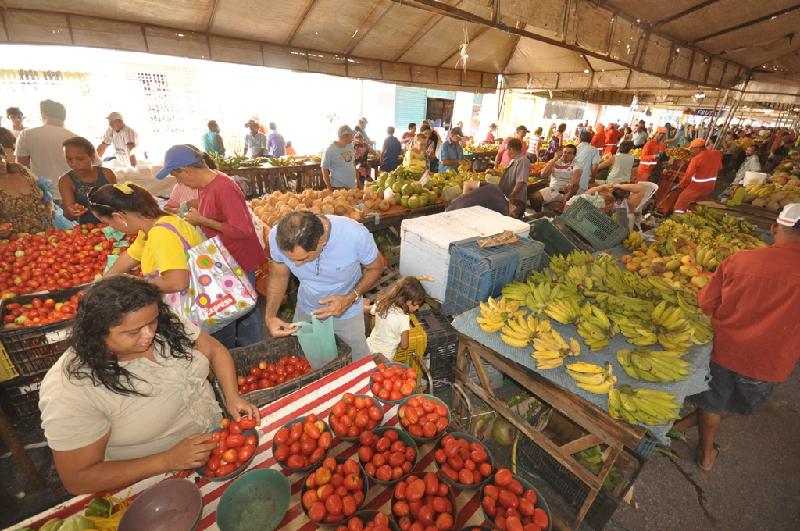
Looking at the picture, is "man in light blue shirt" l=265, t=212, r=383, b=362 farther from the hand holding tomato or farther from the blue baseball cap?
the hand holding tomato

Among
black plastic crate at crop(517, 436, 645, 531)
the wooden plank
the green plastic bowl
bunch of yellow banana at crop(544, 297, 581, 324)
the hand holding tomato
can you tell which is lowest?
black plastic crate at crop(517, 436, 645, 531)

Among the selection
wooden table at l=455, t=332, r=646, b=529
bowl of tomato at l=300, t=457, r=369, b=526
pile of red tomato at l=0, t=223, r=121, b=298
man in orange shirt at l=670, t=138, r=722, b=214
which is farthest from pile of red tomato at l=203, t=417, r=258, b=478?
man in orange shirt at l=670, t=138, r=722, b=214

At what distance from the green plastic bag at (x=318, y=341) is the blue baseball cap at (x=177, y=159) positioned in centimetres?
190

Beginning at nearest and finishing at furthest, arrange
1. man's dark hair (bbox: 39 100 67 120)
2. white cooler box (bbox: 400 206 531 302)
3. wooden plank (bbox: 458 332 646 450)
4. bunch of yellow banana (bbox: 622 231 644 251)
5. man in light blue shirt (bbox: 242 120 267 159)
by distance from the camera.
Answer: wooden plank (bbox: 458 332 646 450) → white cooler box (bbox: 400 206 531 302) → bunch of yellow banana (bbox: 622 231 644 251) → man's dark hair (bbox: 39 100 67 120) → man in light blue shirt (bbox: 242 120 267 159)

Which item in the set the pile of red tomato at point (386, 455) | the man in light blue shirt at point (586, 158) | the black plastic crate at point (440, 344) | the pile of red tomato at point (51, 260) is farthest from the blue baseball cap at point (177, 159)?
the man in light blue shirt at point (586, 158)

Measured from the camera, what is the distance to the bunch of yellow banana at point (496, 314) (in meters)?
3.22

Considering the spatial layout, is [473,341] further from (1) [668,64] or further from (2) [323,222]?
(1) [668,64]

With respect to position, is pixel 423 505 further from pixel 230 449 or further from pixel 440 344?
pixel 440 344

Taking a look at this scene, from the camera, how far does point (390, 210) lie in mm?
6516

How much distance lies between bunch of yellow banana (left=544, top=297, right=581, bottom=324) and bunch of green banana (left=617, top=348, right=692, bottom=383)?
508 millimetres

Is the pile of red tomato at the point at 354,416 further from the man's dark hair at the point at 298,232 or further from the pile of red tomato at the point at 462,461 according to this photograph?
the man's dark hair at the point at 298,232

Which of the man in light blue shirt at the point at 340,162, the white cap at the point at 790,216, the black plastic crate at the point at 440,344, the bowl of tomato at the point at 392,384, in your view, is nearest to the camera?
the bowl of tomato at the point at 392,384

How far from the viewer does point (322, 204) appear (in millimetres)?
5867

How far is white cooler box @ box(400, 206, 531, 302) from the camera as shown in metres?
3.91
